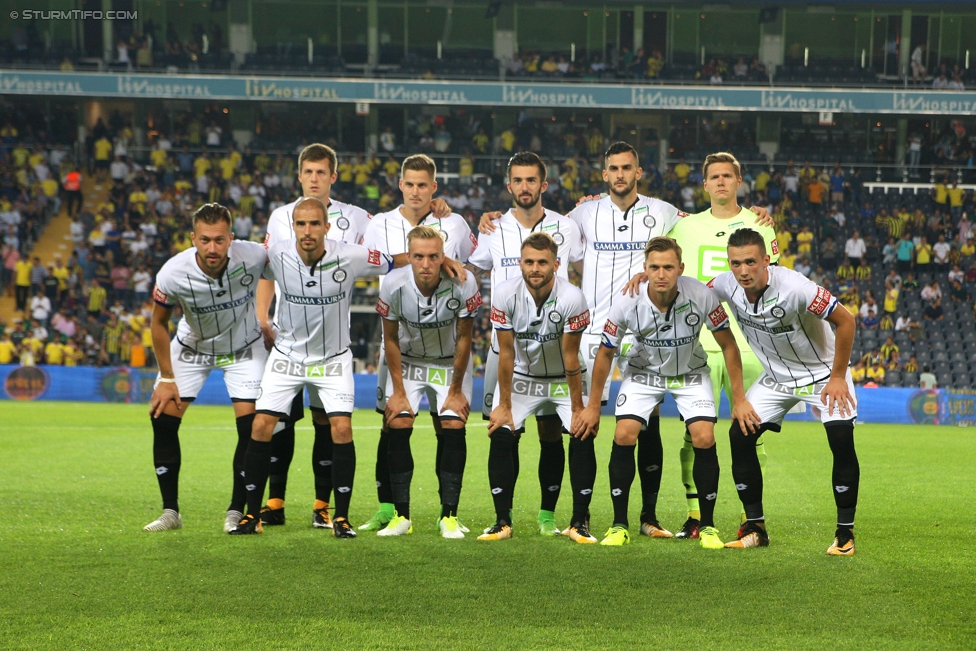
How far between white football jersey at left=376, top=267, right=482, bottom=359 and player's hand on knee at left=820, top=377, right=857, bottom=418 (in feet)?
7.31

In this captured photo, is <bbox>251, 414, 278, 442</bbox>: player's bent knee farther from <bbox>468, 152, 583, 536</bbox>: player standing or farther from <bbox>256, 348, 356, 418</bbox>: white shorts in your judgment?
<bbox>468, 152, 583, 536</bbox>: player standing

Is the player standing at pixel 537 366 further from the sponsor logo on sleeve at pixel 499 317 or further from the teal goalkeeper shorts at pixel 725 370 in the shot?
the teal goalkeeper shorts at pixel 725 370

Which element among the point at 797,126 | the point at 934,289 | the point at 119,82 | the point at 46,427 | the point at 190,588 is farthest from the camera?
the point at 797,126

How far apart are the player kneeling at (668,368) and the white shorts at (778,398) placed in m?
0.13

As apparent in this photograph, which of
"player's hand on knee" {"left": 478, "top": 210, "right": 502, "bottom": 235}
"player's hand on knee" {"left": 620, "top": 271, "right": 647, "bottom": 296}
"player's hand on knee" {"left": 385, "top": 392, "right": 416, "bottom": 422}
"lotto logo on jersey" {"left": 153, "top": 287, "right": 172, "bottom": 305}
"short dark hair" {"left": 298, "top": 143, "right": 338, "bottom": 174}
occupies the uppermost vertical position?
"short dark hair" {"left": 298, "top": 143, "right": 338, "bottom": 174}

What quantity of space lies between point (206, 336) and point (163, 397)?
0.48 metres

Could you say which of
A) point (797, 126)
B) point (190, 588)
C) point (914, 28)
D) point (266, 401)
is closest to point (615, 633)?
point (190, 588)

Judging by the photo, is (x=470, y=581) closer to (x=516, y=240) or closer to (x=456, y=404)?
(x=456, y=404)

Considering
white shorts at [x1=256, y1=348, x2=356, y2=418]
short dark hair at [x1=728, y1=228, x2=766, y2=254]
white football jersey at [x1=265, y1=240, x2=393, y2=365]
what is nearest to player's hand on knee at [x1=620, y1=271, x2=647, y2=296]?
short dark hair at [x1=728, y1=228, x2=766, y2=254]

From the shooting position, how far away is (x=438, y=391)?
21.9ft

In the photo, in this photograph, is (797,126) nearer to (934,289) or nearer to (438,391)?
(934,289)

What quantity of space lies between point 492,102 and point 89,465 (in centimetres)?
1982

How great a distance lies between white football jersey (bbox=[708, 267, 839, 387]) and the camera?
5988mm

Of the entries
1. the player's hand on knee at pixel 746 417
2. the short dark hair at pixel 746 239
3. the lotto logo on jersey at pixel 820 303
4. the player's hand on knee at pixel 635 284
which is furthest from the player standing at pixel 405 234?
the lotto logo on jersey at pixel 820 303
